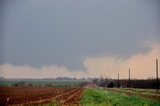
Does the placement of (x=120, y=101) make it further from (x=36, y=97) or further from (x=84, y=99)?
(x=36, y=97)

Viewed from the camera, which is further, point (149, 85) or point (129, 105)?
point (149, 85)

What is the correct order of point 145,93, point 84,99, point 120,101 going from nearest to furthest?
point 120,101, point 84,99, point 145,93

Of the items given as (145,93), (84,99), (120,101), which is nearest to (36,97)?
(84,99)

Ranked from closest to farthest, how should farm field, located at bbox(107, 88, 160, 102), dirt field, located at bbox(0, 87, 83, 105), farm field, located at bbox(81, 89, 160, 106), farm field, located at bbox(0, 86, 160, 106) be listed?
1. farm field, located at bbox(81, 89, 160, 106)
2. farm field, located at bbox(0, 86, 160, 106)
3. dirt field, located at bbox(0, 87, 83, 105)
4. farm field, located at bbox(107, 88, 160, 102)

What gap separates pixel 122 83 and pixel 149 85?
14342mm

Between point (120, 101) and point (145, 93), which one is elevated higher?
point (145, 93)

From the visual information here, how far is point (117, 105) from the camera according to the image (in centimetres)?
1880

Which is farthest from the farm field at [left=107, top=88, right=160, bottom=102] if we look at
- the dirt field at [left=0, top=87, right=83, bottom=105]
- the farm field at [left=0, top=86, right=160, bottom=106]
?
the dirt field at [left=0, top=87, right=83, bottom=105]

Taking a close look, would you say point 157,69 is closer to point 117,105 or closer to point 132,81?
point 117,105

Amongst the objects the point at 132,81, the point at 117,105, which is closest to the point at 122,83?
the point at 132,81

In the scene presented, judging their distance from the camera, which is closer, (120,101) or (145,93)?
(120,101)

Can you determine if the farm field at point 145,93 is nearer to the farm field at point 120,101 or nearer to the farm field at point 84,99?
the farm field at point 84,99

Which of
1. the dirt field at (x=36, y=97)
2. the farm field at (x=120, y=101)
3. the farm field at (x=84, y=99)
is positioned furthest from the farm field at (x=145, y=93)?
the dirt field at (x=36, y=97)

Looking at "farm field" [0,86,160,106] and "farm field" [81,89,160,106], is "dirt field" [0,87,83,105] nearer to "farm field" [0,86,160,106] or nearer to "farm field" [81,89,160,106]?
"farm field" [0,86,160,106]
